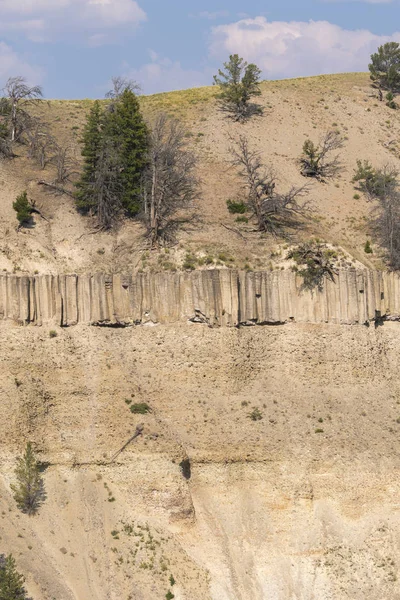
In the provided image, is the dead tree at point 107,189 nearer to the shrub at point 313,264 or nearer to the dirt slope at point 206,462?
the dirt slope at point 206,462

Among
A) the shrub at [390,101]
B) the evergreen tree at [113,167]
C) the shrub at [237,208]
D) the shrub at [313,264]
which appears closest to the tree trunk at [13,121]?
the evergreen tree at [113,167]

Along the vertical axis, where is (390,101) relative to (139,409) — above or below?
above

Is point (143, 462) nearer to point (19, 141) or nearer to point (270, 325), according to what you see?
point (270, 325)

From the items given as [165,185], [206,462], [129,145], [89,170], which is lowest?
[206,462]

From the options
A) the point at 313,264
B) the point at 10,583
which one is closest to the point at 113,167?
the point at 313,264

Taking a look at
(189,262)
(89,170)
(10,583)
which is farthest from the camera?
(89,170)

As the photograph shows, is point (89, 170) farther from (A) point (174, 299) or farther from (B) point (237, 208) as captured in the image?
(A) point (174, 299)

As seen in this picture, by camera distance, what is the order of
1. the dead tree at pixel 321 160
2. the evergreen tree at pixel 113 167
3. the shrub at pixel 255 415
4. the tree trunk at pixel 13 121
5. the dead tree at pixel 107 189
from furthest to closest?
the dead tree at pixel 321 160 < the tree trunk at pixel 13 121 < the evergreen tree at pixel 113 167 < the dead tree at pixel 107 189 < the shrub at pixel 255 415
